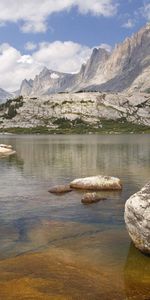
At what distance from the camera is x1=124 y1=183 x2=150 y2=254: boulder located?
958 inches

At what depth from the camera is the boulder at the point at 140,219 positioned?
24.3 meters

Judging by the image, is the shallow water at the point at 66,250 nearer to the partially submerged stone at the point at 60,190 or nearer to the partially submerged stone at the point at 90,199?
the partially submerged stone at the point at 90,199

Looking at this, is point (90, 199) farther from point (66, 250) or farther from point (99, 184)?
point (66, 250)

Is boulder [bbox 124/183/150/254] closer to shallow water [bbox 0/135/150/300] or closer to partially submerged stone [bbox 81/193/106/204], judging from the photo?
shallow water [bbox 0/135/150/300]

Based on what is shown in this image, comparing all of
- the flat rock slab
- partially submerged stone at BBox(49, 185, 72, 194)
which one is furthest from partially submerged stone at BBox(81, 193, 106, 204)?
partially submerged stone at BBox(49, 185, 72, 194)

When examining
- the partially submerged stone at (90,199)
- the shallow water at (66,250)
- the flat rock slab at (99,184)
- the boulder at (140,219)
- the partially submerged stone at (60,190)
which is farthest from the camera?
the flat rock slab at (99,184)

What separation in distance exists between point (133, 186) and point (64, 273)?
28983mm

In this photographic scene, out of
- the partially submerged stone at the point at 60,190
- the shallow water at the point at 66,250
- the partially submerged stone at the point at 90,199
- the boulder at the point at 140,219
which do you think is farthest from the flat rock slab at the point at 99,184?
the boulder at the point at 140,219

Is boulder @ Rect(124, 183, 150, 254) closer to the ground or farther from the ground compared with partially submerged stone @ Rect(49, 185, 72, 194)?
farther from the ground

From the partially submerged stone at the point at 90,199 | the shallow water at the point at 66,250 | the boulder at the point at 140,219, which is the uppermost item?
the boulder at the point at 140,219

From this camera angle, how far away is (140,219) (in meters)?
24.8

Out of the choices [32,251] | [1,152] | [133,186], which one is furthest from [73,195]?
[1,152]

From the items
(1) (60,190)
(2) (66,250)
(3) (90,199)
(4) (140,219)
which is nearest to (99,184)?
(1) (60,190)

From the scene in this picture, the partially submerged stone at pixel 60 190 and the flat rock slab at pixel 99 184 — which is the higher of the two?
the flat rock slab at pixel 99 184
